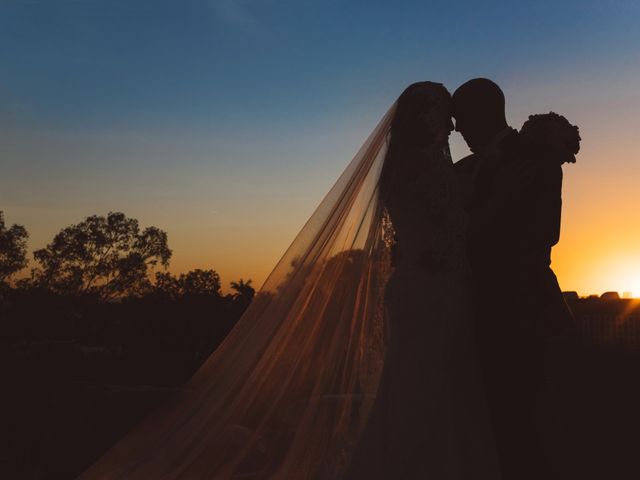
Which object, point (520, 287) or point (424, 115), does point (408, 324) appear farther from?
point (424, 115)

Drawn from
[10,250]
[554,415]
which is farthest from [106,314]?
[554,415]

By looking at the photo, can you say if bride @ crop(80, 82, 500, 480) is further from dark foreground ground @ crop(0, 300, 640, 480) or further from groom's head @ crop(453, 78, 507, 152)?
dark foreground ground @ crop(0, 300, 640, 480)

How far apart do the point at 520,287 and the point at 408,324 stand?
0.86m

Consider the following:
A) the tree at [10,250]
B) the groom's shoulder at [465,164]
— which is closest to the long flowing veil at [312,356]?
the groom's shoulder at [465,164]

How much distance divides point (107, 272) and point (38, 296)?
5.22 meters

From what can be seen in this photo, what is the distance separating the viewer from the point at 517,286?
11.5 ft

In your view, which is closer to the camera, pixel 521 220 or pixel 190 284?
pixel 521 220

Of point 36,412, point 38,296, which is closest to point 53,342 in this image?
point 38,296

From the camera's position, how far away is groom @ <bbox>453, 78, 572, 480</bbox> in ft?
11.4

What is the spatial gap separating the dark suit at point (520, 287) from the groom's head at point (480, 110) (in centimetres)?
23

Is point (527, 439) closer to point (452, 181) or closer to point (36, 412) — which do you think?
point (452, 181)

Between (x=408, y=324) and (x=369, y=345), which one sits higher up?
(x=408, y=324)

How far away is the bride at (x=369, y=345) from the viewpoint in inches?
153

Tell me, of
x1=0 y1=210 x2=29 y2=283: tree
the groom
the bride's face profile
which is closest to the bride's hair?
the bride's face profile
